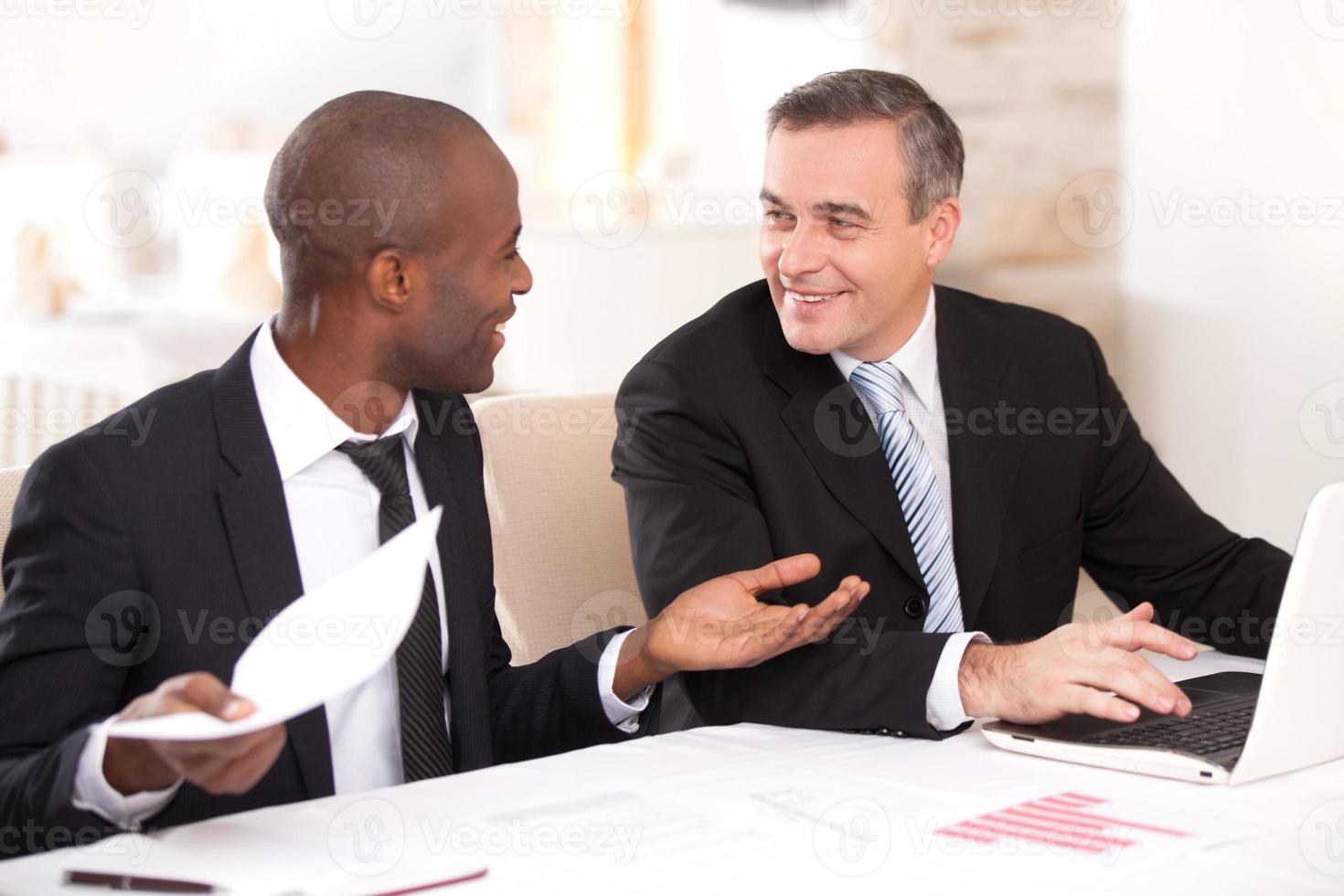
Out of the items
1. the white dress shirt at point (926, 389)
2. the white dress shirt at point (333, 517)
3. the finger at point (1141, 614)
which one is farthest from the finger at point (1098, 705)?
the white dress shirt at point (333, 517)

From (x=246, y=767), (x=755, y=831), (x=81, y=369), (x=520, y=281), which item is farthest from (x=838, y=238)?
(x=81, y=369)

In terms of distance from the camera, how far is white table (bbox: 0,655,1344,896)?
906 mm

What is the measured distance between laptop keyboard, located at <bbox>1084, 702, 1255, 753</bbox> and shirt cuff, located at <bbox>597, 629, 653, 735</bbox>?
1.48ft

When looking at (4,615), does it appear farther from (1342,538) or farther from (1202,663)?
(1202,663)

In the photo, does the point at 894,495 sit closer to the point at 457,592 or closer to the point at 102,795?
the point at 457,592

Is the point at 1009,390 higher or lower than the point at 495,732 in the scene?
higher

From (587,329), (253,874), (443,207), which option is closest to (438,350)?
(443,207)

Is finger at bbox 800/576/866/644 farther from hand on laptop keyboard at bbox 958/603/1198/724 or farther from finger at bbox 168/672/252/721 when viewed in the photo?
finger at bbox 168/672/252/721

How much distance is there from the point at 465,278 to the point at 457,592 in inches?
12.3

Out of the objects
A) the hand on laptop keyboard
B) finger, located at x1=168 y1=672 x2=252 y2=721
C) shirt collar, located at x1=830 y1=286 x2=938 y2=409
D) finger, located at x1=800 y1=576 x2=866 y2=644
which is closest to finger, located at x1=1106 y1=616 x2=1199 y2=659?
the hand on laptop keyboard

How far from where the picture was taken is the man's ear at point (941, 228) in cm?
185

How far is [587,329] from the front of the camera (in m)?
4.04

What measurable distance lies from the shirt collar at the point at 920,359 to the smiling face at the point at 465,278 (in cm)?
56

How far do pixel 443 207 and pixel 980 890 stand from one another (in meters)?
0.75
